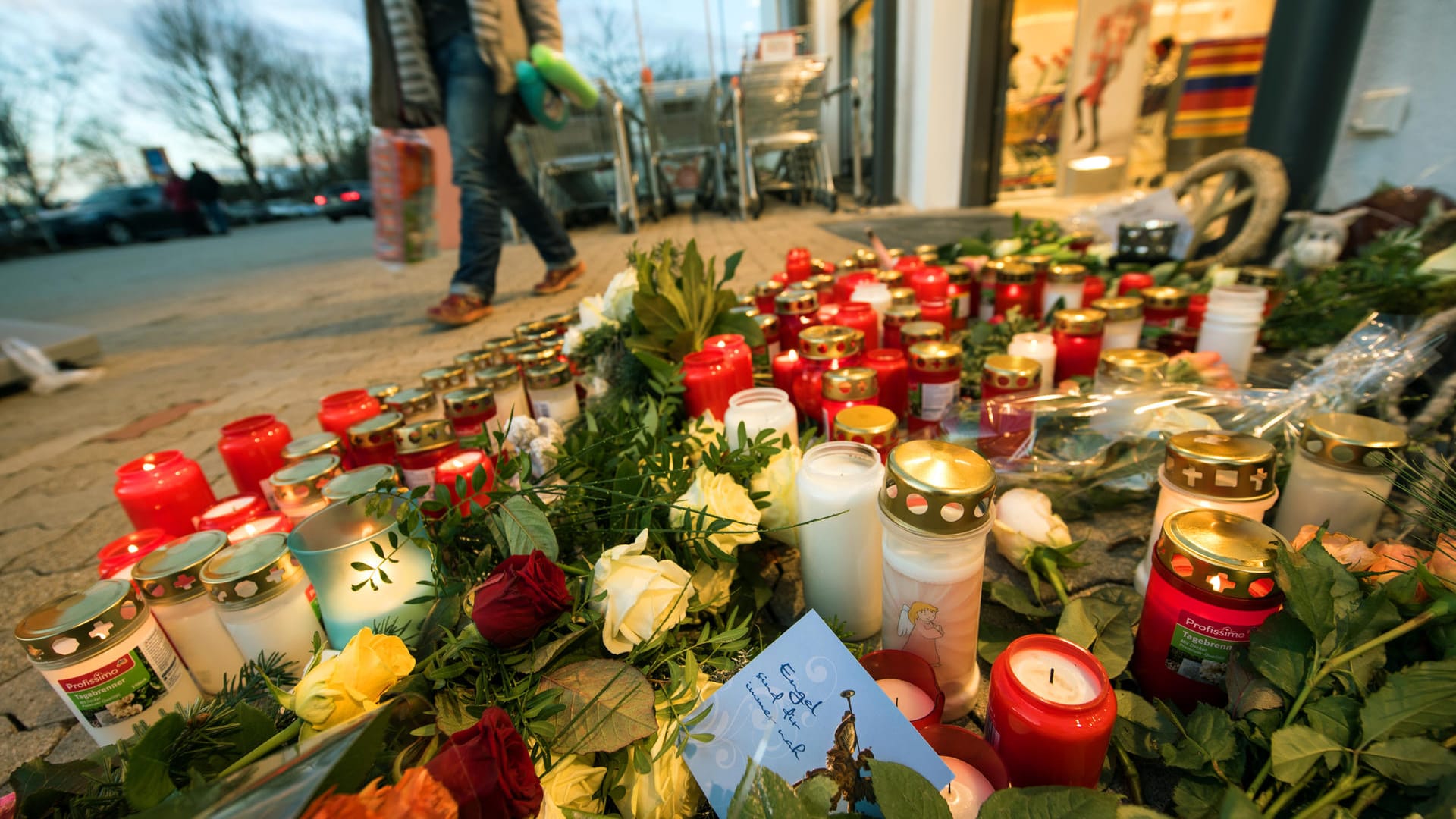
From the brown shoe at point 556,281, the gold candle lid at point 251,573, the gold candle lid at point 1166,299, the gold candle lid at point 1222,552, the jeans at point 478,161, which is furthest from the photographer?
the brown shoe at point 556,281

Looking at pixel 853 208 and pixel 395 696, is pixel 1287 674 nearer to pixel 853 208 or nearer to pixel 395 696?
pixel 395 696

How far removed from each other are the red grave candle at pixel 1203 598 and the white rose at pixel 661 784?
56 cm

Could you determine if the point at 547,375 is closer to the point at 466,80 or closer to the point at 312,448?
the point at 312,448

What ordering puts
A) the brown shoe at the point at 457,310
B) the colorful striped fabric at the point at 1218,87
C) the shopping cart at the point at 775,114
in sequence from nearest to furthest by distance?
the brown shoe at the point at 457,310, the shopping cart at the point at 775,114, the colorful striped fabric at the point at 1218,87

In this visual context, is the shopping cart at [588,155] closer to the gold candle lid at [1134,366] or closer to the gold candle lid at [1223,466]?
the gold candle lid at [1134,366]

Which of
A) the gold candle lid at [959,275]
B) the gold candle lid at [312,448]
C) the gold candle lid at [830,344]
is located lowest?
the gold candle lid at [312,448]

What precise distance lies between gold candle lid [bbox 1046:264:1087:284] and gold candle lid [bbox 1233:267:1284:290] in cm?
43

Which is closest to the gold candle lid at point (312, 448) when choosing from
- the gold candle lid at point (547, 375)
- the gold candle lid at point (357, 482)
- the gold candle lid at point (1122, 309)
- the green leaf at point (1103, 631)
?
the gold candle lid at point (357, 482)

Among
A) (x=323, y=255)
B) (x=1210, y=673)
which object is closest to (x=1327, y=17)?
(x=1210, y=673)

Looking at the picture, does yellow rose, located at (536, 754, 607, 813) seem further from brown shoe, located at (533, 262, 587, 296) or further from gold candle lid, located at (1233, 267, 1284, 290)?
brown shoe, located at (533, 262, 587, 296)

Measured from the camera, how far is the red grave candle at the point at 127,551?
3.08 feet

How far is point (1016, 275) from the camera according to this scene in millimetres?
1785

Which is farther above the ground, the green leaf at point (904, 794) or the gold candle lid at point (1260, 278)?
the gold candle lid at point (1260, 278)

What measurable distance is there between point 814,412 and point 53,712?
1.41 metres
